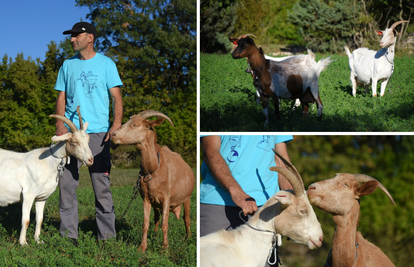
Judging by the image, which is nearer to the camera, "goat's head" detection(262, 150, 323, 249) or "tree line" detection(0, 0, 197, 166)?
"goat's head" detection(262, 150, 323, 249)

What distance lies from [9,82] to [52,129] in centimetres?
519

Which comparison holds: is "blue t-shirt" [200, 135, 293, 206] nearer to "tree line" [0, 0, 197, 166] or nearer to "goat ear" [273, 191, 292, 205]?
"goat ear" [273, 191, 292, 205]

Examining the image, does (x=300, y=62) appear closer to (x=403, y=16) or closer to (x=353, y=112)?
(x=353, y=112)

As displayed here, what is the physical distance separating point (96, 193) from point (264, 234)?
248 cm

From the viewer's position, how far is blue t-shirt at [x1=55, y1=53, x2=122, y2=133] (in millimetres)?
4461

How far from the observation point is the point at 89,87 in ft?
14.7

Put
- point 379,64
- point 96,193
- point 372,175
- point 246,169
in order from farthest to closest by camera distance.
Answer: point 379,64 → point 372,175 → point 96,193 → point 246,169

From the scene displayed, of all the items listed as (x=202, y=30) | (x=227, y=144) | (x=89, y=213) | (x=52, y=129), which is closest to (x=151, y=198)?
(x=227, y=144)

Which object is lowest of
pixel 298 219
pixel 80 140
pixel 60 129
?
pixel 298 219

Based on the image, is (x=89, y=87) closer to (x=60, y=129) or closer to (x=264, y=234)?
(x=60, y=129)

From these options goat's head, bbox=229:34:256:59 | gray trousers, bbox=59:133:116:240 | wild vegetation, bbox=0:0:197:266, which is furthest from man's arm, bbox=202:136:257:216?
wild vegetation, bbox=0:0:197:266

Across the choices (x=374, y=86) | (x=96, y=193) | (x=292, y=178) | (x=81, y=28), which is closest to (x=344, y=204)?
(x=292, y=178)

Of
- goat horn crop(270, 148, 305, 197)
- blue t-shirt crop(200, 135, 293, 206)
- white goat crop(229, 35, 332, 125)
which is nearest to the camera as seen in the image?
goat horn crop(270, 148, 305, 197)

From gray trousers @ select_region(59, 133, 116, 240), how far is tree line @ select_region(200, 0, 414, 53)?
56.4 feet
